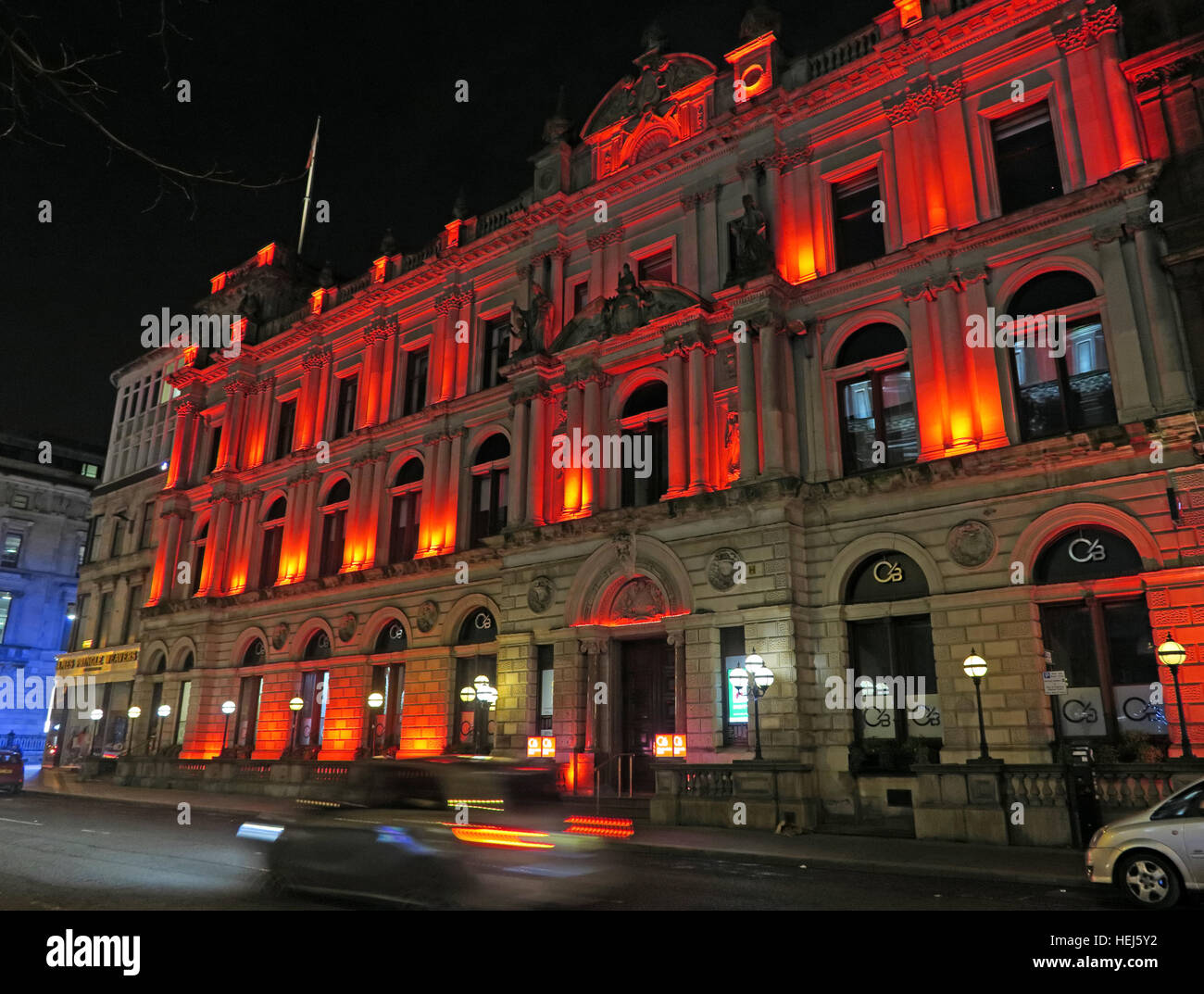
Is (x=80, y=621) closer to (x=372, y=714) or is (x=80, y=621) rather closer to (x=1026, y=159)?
(x=372, y=714)

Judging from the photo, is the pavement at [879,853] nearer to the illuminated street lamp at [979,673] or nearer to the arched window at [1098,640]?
the illuminated street lamp at [979,673]

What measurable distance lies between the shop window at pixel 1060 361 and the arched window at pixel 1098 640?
293cm

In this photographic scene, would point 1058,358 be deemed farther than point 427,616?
No

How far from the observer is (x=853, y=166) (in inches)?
1027

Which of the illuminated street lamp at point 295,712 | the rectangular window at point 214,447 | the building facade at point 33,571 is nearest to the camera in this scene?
the illuminated street lamp at point 295,712

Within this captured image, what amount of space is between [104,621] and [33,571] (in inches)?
752

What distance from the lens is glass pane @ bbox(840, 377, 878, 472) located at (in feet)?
77.9

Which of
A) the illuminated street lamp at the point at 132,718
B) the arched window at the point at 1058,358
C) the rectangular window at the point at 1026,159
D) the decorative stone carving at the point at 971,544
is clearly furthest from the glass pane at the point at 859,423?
the illuminated street lamp at the point at 132,718

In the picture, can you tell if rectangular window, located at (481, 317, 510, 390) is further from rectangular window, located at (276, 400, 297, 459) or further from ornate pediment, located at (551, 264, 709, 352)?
rectangular window, located at (276, 400, 297, 459)

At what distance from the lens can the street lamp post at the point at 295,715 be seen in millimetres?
34406

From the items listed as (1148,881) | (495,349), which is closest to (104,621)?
(495,349)

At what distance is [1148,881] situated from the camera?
424 inches
